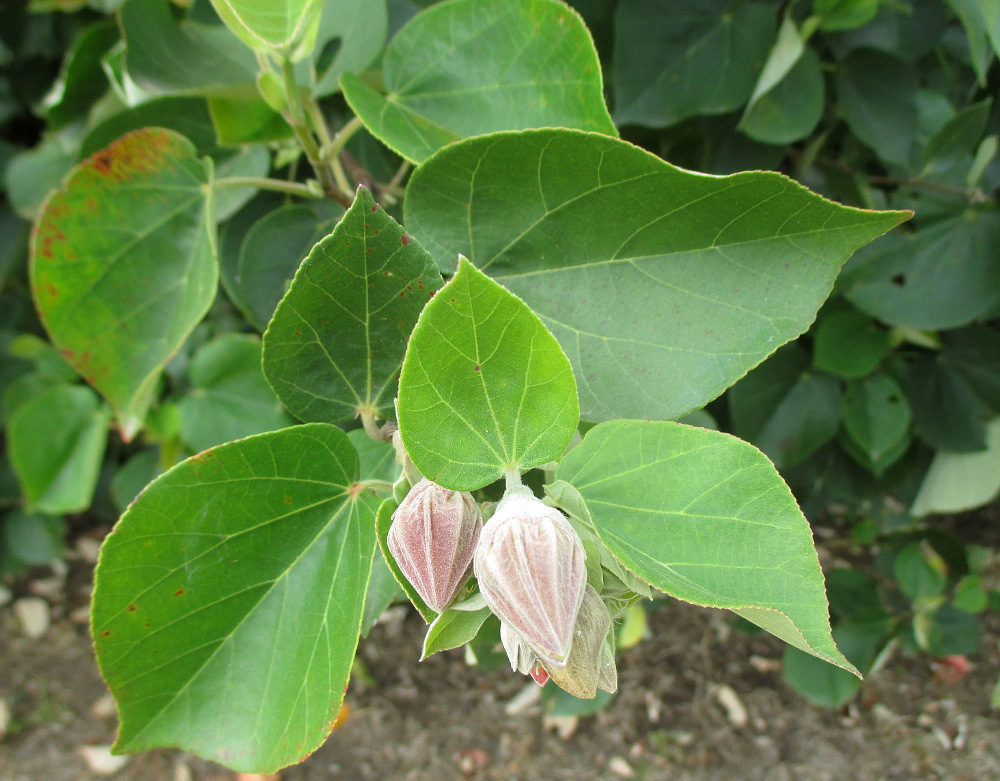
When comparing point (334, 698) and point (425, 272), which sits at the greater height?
point (425, 272)

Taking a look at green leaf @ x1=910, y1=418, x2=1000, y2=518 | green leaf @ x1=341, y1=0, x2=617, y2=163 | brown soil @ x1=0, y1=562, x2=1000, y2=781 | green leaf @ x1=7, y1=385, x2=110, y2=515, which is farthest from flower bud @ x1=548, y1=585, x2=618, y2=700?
brown soil @ x1=0, y1=562, x2=1000, y2=781

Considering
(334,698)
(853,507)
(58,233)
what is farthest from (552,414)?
(853,507)

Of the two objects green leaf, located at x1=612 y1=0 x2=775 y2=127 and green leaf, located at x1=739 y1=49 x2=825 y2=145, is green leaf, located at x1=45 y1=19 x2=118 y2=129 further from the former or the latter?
green leaf, located at x1=739 y1=49 x2=825 y2=145

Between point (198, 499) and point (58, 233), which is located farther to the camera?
point (58, 233)

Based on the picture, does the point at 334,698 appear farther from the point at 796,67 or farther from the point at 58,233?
the point at 796,67

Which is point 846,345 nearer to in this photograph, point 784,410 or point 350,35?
point 784,410

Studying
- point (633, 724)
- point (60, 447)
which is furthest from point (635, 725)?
point (60, 447)

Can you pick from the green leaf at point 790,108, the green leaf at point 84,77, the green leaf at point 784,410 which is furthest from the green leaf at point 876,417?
the green leaf at point 84,77

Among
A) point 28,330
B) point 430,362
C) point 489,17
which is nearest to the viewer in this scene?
point 430,362
